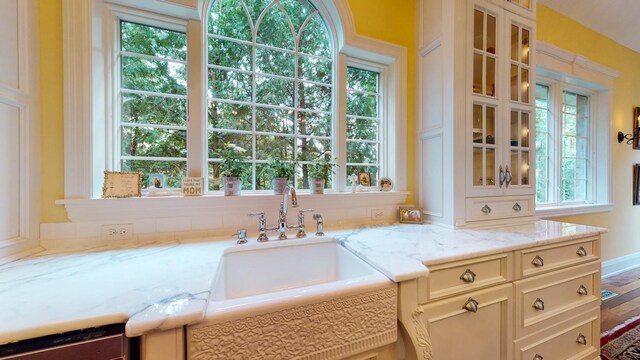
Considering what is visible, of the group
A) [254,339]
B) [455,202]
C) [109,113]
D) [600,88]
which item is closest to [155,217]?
[109,113]

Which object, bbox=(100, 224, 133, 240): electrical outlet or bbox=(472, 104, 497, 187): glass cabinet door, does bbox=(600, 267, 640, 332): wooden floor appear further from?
bbox=(100, 224, 133, 240): electrical outlet

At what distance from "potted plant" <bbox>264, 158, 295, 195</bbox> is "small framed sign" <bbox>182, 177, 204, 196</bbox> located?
44cm

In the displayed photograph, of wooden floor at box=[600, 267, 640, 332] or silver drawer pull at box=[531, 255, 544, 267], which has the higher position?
silver drawer pull at box=[531, 255, 544, 267]

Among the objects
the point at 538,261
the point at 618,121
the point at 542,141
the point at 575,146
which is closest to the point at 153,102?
the point at 538,261

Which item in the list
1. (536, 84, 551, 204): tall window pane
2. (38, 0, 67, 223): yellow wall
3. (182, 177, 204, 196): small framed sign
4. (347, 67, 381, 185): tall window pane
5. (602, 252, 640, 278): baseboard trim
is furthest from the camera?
(602, 252, 640, 278): baseboard trim

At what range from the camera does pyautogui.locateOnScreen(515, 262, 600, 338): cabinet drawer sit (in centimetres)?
124

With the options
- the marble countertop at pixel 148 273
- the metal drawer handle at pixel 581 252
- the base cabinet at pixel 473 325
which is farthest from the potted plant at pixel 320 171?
the metal drawer handle at pixel 581 252

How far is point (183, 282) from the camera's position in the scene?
31.8 inches

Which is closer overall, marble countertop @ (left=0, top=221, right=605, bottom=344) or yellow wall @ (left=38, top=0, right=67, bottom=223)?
marble countertop @ (left=0, top=221, right=605, bottom=344)

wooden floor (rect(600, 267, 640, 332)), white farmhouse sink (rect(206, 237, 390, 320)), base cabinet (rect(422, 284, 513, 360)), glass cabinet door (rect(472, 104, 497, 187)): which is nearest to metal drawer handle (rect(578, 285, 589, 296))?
base cabinet (rect(422, 284, 513, 360))

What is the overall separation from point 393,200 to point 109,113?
77.9 inches

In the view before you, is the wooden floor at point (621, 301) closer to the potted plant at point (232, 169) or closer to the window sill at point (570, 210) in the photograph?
the window sill at point (570, 210)

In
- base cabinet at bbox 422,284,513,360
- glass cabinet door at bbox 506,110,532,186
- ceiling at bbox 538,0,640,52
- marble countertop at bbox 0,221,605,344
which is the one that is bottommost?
base cabinet at bbox 422,284,513,360

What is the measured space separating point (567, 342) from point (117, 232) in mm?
2682
